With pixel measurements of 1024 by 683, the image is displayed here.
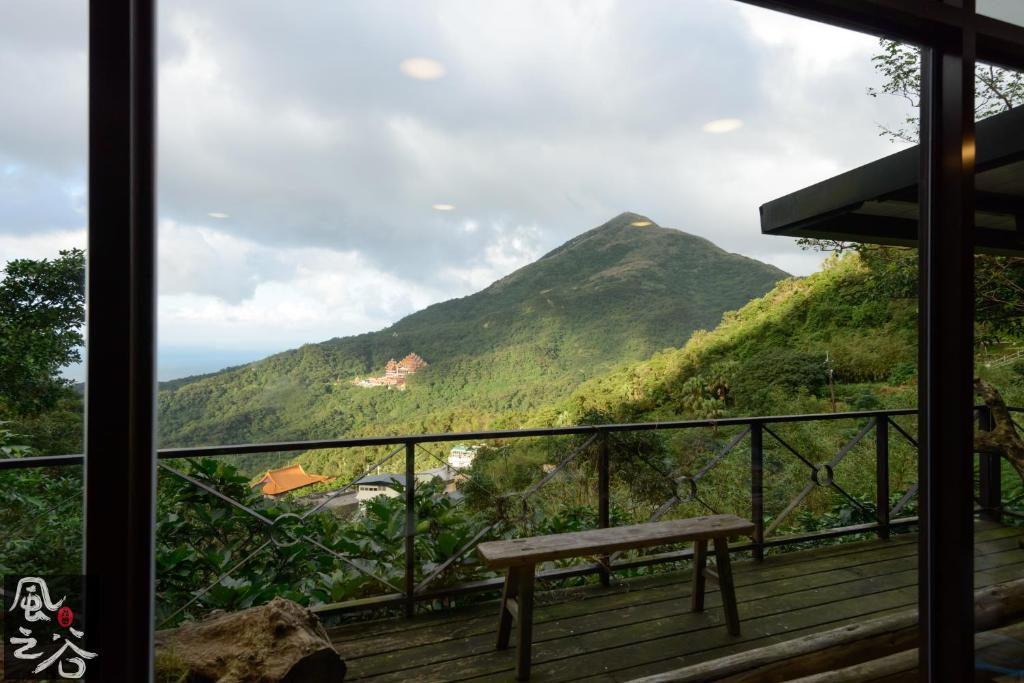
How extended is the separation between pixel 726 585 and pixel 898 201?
1.87 metres

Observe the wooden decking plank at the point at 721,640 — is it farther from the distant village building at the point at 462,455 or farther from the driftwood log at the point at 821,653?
the distant village building at the point at 462,455

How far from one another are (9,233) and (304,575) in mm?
1813

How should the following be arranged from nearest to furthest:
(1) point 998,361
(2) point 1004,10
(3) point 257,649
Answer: (2) point 1004,10
(3) point 257,649
(1) point 998,361

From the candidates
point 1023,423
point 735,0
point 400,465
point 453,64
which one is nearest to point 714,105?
point 453,64

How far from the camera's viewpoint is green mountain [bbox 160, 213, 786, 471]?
2662mm

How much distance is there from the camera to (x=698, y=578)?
2395 millimetres

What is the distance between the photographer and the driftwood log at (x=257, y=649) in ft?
4.43

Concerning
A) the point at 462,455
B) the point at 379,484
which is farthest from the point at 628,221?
the point at 379,484

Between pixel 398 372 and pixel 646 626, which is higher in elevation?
pixel 398 372

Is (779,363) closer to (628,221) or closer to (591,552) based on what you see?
(628,221)

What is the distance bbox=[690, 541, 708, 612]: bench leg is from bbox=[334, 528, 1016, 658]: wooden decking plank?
71 mm

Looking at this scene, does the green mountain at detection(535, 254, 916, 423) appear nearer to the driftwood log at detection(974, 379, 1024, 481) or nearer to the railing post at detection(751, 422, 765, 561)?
the railing post at detection(751, 422, 765, 561)

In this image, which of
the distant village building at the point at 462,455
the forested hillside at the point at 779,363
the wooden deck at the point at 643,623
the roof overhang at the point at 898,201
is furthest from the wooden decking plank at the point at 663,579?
the roof overhang at the point at 898,201

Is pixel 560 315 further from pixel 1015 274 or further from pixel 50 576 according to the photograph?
pixel 50 576
